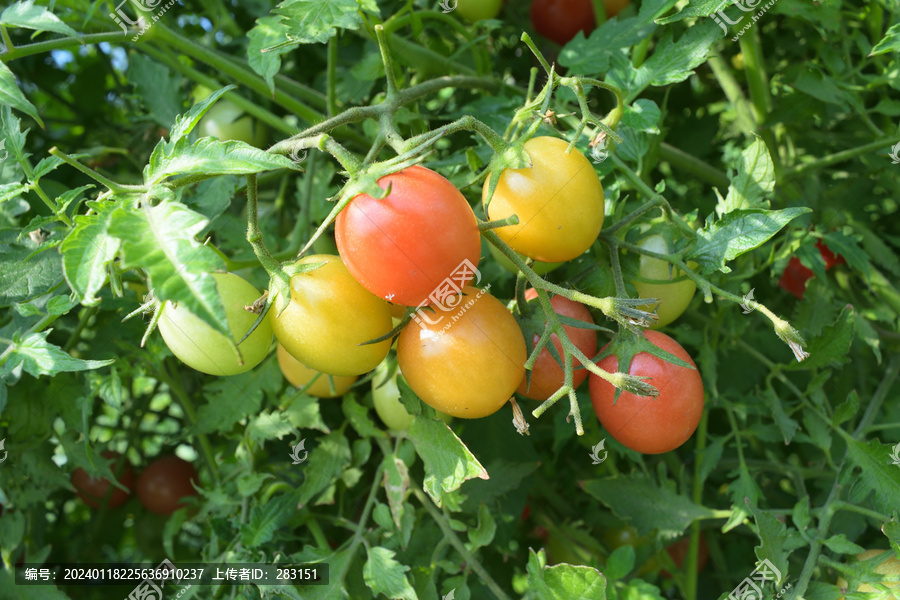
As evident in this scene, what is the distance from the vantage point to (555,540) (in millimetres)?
1073

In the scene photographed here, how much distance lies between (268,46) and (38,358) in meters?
0.40

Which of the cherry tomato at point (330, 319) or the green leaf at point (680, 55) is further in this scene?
the green leaf at point (680, 55)

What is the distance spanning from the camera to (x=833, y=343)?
2.67ft

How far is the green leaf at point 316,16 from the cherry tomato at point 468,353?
0.32 m

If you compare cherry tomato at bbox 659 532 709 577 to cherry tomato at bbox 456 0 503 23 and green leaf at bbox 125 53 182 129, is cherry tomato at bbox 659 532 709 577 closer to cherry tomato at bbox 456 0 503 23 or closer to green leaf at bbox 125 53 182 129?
cherry tomato at bbox 456 0 503 23

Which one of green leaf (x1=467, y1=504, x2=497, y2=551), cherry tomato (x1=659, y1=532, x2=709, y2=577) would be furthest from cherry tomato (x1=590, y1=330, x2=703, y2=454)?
cherry tomato (x1=659, y1=532, x2=709, y2=577)

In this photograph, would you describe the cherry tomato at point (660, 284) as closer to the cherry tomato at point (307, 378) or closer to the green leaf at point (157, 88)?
the cherry tomato at point (307, 378)

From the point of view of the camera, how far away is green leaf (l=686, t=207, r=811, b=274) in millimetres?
611

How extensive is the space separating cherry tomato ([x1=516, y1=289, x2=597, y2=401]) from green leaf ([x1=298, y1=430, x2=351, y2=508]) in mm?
302

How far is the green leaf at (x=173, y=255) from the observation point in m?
0.41

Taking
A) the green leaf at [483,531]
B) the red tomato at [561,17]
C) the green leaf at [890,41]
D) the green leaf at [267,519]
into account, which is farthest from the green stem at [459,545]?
the red tomato at [561,17]

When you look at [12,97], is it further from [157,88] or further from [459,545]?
[459,545]

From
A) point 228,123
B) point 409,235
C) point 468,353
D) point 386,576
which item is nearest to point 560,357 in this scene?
point 468,353

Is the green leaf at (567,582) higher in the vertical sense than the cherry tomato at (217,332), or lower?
lower
